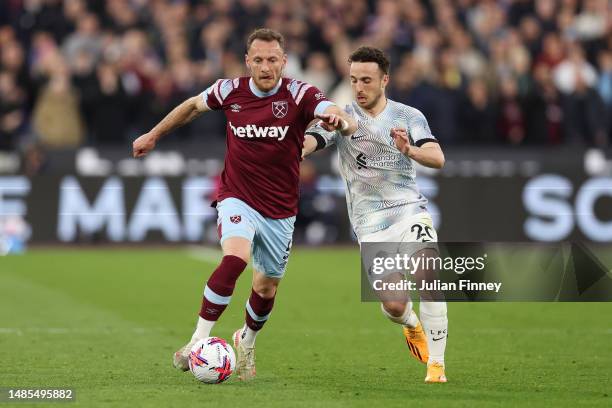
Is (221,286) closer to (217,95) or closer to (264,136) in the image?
(264,136)

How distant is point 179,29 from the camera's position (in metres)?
22.6

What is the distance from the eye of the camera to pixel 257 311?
31.7ft

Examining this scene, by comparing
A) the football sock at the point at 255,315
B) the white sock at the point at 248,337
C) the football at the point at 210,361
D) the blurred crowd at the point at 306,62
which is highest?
the blurred crowd at the point at 306,62

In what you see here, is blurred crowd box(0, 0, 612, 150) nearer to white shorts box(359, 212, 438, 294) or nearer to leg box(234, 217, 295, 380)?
white shorts box(359, 212, 438, 294)

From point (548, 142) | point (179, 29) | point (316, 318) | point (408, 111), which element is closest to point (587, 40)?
point (548, 142)

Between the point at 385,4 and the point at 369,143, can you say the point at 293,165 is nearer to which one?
the point at 369,143

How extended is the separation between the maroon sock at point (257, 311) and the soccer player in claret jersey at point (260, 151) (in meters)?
0.01

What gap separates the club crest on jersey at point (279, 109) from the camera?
369 inches

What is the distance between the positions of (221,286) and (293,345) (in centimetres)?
240

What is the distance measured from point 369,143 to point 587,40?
15645 mm

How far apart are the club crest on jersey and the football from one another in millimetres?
1693

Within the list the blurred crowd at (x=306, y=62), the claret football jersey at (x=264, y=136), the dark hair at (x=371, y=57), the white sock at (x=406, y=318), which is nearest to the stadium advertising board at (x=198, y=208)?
the blurred crowd at (x=306, y=62)

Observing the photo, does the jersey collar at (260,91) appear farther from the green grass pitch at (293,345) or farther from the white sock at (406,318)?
the green grass pitch at (293,345)

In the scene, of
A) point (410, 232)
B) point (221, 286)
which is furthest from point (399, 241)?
point (221, 286)
